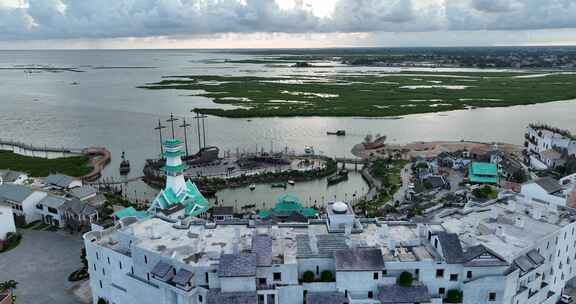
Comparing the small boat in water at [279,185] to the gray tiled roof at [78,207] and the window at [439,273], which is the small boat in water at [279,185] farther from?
the window at [439,273]

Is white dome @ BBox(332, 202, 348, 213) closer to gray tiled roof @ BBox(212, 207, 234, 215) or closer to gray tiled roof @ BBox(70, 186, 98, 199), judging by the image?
gray tiled roof @ BBox(212, 207, 234, 215)

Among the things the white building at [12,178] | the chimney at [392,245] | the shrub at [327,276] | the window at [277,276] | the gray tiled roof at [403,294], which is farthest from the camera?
the white building at [12,178]

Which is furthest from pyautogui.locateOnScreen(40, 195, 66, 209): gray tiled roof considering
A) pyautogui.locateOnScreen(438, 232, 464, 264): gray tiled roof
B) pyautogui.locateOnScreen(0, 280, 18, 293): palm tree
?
pyautogui.locateOnScreen(438, 232, 464, 264): gray tiled roof

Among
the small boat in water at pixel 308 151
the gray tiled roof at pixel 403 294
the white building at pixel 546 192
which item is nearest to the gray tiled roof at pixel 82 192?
the small boat in water at pixel 308 151

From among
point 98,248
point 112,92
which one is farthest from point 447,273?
point 112,92

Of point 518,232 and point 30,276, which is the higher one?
point 518,232

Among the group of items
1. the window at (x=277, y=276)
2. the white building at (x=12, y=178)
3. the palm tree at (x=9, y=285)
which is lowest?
the palm tree at (x=9, y=285)

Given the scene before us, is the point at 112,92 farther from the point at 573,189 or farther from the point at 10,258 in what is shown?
the point at 573,189
